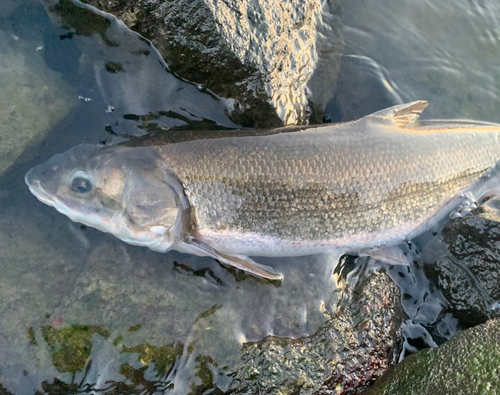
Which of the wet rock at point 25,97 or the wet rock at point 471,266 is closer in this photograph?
the wet rock at point 25,97

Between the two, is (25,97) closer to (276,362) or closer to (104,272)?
(104,272)

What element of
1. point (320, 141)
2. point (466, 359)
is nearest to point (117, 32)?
point (320, 141)

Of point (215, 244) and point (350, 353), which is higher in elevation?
point (215, 244)

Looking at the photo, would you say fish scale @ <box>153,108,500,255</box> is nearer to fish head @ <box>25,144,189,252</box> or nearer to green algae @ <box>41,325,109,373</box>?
fish head @ <box>25,144,189,252</box>

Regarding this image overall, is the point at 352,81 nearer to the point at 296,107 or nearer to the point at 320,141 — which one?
the point at 296,107

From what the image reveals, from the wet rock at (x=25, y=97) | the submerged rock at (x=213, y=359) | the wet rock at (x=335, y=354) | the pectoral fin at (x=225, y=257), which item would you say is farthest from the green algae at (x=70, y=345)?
the wet rock at (x=25, y=97)

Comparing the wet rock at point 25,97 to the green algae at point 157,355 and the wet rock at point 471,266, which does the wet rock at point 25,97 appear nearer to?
the green algae at point 157,355
